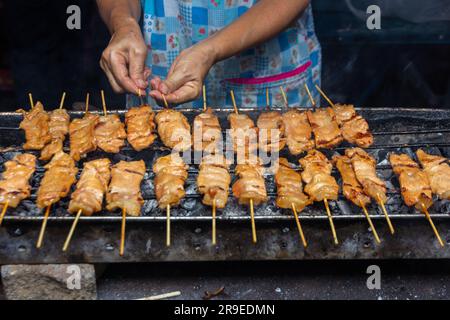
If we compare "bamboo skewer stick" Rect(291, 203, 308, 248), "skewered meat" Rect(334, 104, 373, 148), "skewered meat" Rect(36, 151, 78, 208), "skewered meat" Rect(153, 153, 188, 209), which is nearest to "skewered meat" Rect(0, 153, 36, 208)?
"skewered meat" Rect(36, 151, 78, 208)

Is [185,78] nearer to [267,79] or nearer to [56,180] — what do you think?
[267,79]

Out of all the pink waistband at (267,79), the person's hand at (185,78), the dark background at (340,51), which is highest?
the dark background at (340,51)

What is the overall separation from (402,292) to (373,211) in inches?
34.3

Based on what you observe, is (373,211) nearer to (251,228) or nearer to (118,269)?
(251,228)

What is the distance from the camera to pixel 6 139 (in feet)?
14.9

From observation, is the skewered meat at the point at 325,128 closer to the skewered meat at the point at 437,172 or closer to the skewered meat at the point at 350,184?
the skewered meat at the point at 350,184

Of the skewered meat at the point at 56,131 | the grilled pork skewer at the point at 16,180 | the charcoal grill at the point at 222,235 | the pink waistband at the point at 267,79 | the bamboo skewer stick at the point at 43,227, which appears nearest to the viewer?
the bamboo skewer stick at the point at 43,227

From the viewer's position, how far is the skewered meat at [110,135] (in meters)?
4.29

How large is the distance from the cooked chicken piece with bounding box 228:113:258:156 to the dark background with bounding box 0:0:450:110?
3.25 metres

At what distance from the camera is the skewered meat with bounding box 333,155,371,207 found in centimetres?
374

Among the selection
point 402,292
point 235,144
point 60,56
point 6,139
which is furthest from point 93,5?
point 402,292

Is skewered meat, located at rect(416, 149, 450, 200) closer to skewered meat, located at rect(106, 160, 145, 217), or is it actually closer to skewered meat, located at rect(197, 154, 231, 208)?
skewered meat, located at rect(197, 154, 231, 208)

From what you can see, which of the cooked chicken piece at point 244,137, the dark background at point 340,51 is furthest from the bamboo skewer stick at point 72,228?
the dark background at point 340,51

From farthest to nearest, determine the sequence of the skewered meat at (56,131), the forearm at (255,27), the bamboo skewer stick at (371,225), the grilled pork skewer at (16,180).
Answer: the forearm at (255,27), the skewered meat at (56,131), the grilled pork skewer at (16,180), the bamboo skewer stick at (371,225)
